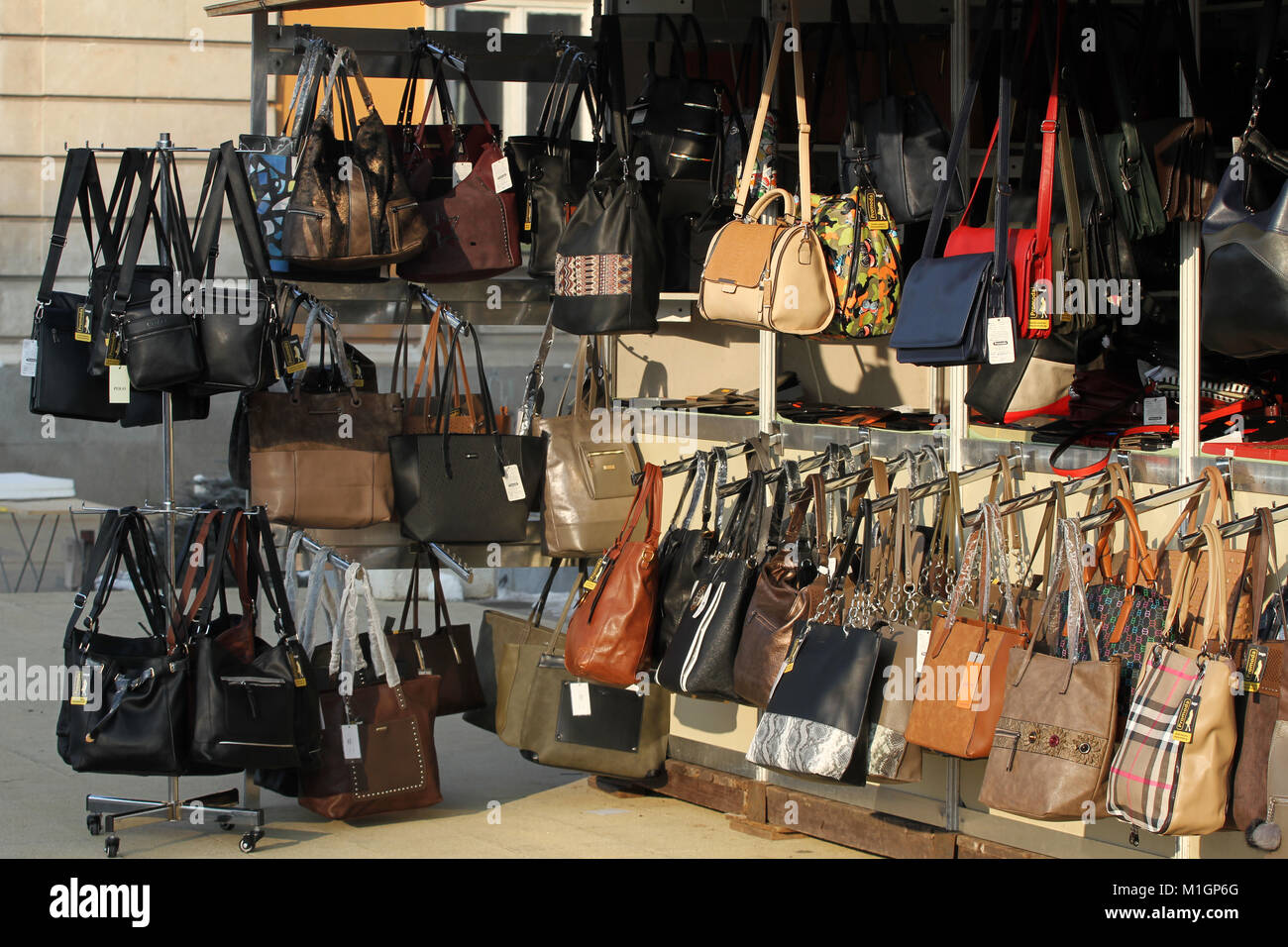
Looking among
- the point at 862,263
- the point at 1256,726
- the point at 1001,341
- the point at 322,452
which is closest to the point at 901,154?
the point at 862,263

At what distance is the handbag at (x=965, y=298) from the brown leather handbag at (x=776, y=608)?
2.11ft

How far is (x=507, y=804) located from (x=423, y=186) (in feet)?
8.28

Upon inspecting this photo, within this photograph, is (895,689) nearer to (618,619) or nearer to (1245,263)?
(618,619)

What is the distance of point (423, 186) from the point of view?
6449mm

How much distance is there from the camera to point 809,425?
238 inches

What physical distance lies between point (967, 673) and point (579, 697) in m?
2.21

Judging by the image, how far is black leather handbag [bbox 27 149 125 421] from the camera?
5.79 metres

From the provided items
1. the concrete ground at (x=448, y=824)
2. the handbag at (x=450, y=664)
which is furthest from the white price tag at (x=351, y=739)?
the handbag at (x=450, y=664)

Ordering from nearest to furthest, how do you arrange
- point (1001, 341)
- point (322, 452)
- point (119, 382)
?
point (1001, 341)
point (119, 382)
point (322, 452)

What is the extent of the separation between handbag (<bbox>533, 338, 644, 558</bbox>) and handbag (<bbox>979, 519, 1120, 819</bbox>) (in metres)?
2.42

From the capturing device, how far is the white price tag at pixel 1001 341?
4502 mm

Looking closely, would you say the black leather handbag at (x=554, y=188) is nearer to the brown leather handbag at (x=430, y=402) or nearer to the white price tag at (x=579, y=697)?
the brown leather handbag at (x=430, y=402)

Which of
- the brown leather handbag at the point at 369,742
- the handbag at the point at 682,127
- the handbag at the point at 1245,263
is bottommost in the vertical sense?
the brown leather handbag at the point at 369,742

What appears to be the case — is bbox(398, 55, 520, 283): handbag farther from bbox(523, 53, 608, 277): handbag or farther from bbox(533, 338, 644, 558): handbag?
bbox(533, 338, 644, 558): handbag
